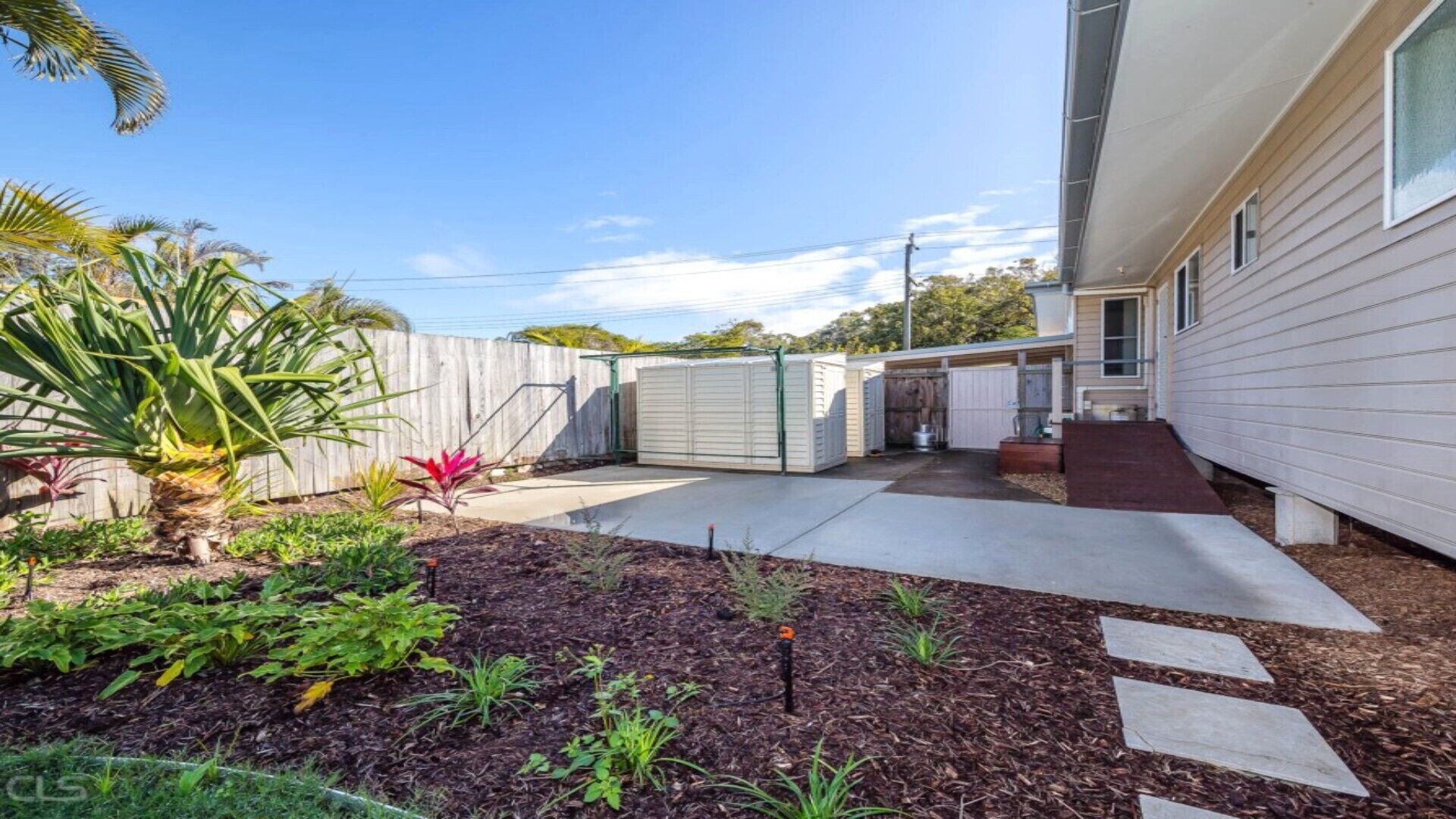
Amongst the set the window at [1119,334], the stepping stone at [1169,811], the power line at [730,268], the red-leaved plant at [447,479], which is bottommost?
the stepping stone at [1169,811]

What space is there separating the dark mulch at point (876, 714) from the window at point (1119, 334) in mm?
7063

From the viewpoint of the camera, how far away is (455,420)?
7117 millimetres

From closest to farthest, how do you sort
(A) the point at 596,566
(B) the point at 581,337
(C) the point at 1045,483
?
1. (A) the point at 596,566
2. (C) the point at 1045,483
3. (B) the point at 581,337

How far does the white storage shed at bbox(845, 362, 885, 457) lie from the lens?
980 centimetres

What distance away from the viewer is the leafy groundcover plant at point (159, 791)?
1.37m

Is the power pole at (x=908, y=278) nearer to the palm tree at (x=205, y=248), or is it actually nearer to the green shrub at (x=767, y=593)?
the palm tree at (x=205, y=248)

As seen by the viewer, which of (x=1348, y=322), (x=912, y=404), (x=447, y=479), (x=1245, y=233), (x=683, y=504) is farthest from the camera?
(x=912, y=404)

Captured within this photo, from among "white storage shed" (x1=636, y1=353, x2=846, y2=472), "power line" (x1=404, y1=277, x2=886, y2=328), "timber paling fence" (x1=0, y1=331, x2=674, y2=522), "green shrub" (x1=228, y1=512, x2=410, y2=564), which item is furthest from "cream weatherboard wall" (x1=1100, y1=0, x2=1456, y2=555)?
"power line" (x1=404, y1=277, x2=886, y2=328)

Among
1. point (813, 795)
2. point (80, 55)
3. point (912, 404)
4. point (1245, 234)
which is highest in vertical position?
point (80, 55)

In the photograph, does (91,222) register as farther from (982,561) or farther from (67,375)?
(982,561)

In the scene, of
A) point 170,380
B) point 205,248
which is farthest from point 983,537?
point 205,248

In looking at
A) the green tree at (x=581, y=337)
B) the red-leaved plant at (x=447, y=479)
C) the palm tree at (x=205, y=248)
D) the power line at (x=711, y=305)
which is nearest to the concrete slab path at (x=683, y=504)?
the red-leaved plant at (x=447, y=479)

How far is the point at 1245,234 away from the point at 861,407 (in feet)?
18.5

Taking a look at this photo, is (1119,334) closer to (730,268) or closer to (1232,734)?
(1232,734)
